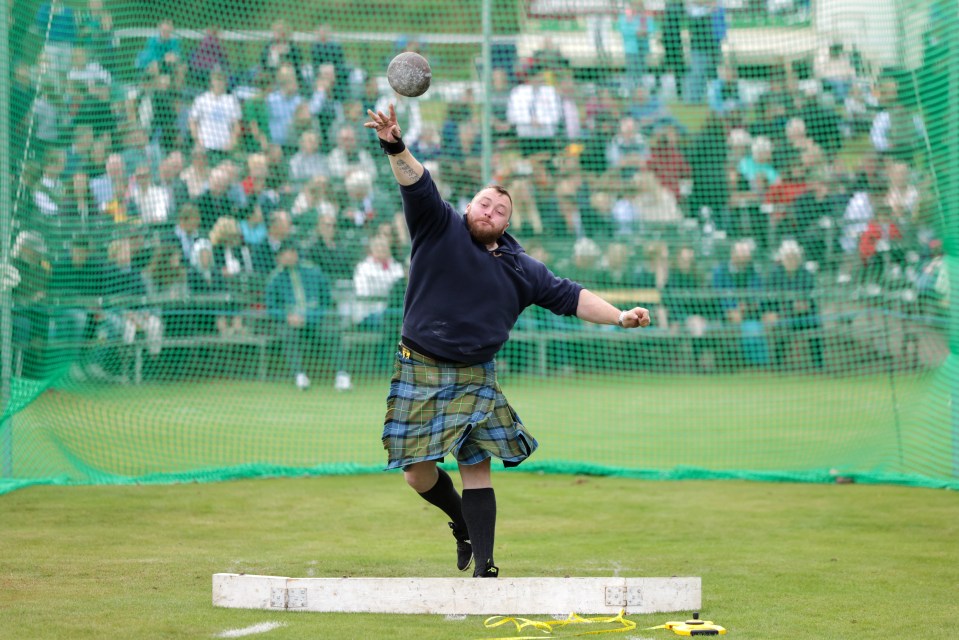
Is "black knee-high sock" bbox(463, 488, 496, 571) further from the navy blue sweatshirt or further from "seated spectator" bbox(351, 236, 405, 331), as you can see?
"seated spectator" bbox(351, 236, 405, 331)

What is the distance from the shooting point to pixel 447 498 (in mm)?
4602

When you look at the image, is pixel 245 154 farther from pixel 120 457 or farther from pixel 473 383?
pixel 473 383

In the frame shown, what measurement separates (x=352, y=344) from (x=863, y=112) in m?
3.94

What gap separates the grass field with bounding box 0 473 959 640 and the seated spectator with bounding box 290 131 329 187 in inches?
93.5

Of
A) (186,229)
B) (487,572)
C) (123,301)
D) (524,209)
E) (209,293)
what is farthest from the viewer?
(524,209)

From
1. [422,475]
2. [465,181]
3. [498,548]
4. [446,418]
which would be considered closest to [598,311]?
[446,418]

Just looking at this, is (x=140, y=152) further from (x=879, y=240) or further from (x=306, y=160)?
(x=879, y=240)

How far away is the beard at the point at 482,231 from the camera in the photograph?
439 cm

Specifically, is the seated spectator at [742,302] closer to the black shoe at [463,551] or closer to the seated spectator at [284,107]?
the seated spectator at [284,107]

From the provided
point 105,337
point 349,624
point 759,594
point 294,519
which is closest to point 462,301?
point 349,624

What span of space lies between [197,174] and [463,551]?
4.18m

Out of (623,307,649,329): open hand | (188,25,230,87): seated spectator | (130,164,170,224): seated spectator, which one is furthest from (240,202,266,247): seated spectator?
(623,307,649,329): open hand

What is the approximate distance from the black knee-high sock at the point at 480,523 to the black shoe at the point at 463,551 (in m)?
0.30

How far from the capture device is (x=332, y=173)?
8758 mm
